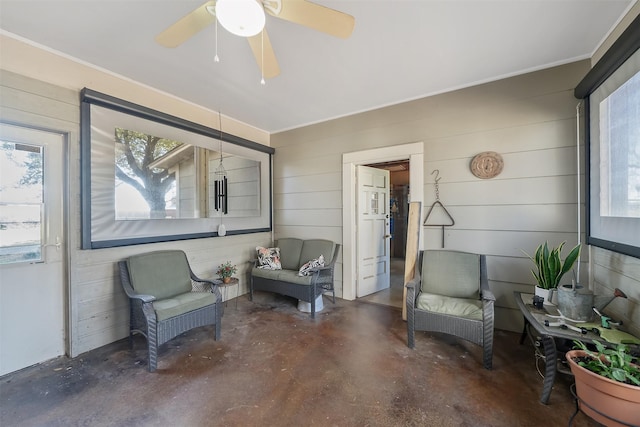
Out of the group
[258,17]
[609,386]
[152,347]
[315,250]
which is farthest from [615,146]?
[152,347]

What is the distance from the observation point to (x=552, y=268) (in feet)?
7.31

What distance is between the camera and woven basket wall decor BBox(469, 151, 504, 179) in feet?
9.13

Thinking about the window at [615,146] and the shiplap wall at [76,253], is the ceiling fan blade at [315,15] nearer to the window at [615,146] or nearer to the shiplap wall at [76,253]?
the window at [615,146]

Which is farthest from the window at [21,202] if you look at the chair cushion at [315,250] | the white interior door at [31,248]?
the chair cushion at [315,250]

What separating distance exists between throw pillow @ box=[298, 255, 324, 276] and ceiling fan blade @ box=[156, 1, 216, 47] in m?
2.62

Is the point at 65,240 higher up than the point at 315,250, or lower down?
higher up

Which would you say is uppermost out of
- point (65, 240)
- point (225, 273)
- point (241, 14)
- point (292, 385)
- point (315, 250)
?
point (241, 14)

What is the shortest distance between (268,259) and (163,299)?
147 centimetres

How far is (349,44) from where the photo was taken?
2193 millimetres

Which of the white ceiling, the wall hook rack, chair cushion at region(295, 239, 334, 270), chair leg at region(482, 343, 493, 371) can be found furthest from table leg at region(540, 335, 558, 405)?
chair cushion at region(295, 239, 334, 270)

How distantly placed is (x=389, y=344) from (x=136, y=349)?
2.44 m

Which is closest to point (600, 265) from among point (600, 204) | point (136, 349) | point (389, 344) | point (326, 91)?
point (600, 204)

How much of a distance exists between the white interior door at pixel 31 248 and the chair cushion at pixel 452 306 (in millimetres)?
3330

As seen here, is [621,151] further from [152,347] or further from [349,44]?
[152,347]
